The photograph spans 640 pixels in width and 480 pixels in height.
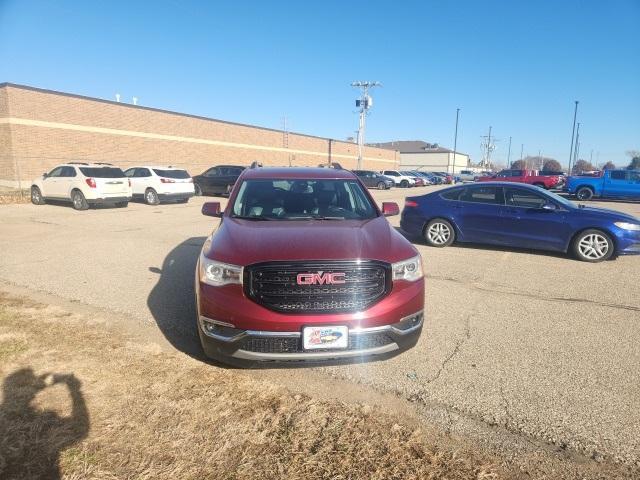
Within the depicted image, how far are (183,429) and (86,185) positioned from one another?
1498 cm

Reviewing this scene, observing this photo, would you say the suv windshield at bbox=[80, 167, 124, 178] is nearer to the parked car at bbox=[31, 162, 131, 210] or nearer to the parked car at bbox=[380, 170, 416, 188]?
the parked car at bbox=[31, 162, 131, 210]

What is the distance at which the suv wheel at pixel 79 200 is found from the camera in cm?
1523

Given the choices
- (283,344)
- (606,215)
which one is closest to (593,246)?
(606,215)

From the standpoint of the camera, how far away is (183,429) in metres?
2.62

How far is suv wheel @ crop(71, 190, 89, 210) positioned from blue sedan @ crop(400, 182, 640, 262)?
12.5 m

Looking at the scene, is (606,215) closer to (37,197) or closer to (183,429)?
(183,429)

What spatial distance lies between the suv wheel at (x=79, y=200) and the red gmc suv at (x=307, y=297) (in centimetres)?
1424

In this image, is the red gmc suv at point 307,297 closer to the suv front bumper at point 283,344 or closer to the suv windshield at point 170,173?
the suv front bumper at point 283,344

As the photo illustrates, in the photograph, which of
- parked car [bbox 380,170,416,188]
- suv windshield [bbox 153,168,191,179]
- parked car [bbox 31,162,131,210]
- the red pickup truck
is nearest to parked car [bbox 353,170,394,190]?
parked car [bbox 380,170,416,188]

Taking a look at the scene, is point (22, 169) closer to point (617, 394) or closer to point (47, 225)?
point (47, 225)

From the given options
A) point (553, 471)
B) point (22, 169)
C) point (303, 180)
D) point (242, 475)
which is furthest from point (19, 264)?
point (22, 169)

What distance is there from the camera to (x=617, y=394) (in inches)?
124

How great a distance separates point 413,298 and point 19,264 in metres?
6.97

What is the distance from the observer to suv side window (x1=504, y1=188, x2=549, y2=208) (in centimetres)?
793
